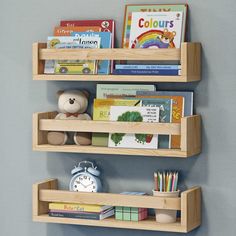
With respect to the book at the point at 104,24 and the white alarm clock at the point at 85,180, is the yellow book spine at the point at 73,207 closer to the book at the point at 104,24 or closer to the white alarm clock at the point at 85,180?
the white alarm clock at the point at 85,180

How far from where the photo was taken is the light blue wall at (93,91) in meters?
2.68

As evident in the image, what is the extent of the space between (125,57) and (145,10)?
20cm

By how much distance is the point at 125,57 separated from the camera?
268cm

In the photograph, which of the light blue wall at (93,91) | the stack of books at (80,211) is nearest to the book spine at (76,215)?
the stack of books at (80,211)

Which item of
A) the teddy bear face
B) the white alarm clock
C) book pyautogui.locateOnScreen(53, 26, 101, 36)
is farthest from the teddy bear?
book pyautogui.locateOnScreen(53, 26, 101, 36)

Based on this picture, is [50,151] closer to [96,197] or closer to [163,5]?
[96,197]

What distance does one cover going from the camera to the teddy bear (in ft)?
9.18

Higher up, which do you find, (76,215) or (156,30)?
(156,30)

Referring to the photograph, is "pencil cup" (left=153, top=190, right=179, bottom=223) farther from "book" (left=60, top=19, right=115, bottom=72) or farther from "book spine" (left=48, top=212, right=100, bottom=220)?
"book" (left=60, top=19, right=115, bottom=72)

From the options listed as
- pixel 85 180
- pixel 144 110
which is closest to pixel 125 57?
pixel 144 110

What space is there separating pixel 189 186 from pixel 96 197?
0.33 m

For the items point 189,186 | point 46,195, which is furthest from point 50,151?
point 189,186

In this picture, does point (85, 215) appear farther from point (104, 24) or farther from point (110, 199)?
point (104, 24)

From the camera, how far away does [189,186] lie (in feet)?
9.02
